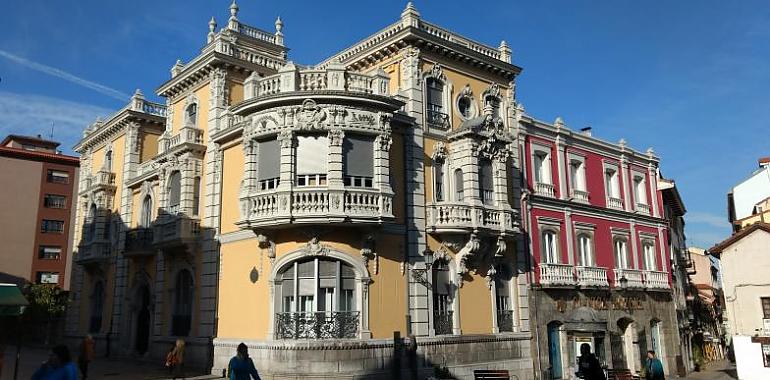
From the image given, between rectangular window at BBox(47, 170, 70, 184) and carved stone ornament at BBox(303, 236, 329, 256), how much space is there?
148 feet

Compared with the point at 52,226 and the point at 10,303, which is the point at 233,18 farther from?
the point at 52,226

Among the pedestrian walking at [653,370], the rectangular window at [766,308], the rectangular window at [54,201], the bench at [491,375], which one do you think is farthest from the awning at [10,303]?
the rectangular window at [54,201]

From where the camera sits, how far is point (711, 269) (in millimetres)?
66812

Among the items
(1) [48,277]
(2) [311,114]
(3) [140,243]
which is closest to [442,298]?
(2) [311,114]

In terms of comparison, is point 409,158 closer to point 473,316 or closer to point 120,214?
point 473,316

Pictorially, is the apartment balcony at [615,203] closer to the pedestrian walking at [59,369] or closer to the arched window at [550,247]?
the arched window at [550,247]

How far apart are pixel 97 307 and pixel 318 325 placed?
20.3 m

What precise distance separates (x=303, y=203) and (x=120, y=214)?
17.5 metres

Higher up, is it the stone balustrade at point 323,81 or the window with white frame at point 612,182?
the stone balustrade at point 323,81

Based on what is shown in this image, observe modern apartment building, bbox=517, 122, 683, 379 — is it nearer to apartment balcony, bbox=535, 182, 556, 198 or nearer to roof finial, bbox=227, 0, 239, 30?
apartment balcony, bbox=535, 182, 556, 198

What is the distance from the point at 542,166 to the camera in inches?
1171

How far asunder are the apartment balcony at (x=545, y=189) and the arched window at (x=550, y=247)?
1.77 metres

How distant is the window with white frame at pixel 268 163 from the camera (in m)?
21.6

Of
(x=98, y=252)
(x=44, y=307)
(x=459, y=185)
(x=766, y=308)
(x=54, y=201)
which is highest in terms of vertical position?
(x=54, y=201)
